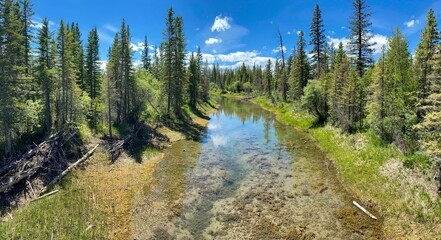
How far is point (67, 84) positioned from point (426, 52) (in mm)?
31756

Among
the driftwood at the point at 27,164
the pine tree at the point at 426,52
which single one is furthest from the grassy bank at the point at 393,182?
the driftwood at the point at 27,164

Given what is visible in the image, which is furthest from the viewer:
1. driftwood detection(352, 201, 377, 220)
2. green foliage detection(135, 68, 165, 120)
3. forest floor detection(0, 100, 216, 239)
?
green foliage detection(135, 68, 165, 120)

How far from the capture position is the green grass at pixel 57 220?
10.5 metres

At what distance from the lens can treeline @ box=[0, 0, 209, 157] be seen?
17.6 m

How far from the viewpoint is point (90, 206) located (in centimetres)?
1332

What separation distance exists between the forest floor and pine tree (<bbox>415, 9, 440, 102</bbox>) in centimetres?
2060

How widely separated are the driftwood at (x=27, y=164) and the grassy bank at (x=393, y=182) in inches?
771

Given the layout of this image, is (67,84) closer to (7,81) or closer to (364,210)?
(7,81)

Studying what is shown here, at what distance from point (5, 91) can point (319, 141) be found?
88.8 feet

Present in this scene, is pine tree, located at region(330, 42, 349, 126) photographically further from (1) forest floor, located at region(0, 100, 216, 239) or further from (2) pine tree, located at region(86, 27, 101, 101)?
(2) pine tree, located at region(86, 27, 101, 101)

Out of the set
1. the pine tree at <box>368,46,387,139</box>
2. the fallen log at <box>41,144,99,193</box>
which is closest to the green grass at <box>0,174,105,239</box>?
the fallen log at <box>41,144,99,193</box>

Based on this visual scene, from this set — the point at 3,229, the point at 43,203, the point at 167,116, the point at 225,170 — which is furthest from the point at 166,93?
the point at 3,229

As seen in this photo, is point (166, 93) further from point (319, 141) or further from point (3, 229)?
point (3, 229)

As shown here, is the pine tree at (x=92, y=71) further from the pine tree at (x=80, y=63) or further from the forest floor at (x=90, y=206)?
the forest floor at (x=90, y=206)
